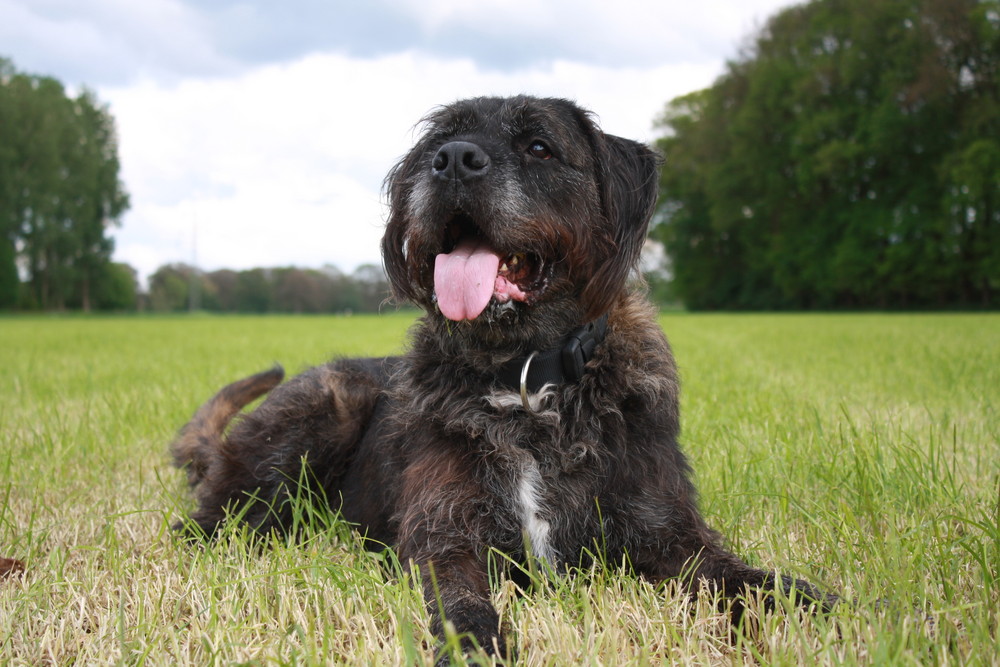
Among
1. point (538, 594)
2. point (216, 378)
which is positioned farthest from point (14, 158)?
point (538, 594)

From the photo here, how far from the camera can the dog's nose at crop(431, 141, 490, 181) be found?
246 centimetres

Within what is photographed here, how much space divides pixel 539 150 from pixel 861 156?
4282 cm

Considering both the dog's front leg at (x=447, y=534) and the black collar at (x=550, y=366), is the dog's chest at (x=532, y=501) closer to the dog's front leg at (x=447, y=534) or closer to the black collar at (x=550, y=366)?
the dog's front leg at (x=447, y=534)

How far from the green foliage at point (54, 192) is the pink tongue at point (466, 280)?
2357 inches

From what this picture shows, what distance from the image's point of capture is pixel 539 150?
273 centimetres

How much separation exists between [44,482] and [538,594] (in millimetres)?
2899

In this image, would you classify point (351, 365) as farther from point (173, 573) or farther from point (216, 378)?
point (216, 378)

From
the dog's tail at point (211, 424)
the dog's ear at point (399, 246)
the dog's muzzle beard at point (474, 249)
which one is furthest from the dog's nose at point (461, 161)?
the dog's tail at point (211, 424)

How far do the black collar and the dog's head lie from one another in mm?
110

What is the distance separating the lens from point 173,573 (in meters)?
2.46

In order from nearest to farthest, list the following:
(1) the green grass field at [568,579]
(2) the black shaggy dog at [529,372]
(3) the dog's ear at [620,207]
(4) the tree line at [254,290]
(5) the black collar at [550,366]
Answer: (1) the green grass field at [568,579] → (2) the black shaggy dog at [529,372] → (5) the black collar at [550,366] → (3) the dog's ear at [620,207] → (4) the tree line at [254,290]

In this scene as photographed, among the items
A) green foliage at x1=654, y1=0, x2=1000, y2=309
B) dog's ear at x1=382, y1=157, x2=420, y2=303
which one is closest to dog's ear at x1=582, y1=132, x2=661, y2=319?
dog's ear at x1=382, y1=157, x2=420, y2=303

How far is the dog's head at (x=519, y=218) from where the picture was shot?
→ 250 cm

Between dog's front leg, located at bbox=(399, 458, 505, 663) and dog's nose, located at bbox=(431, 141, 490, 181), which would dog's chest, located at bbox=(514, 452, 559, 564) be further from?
dog's nose, located at bbox=(431, 141, 490, 181)
